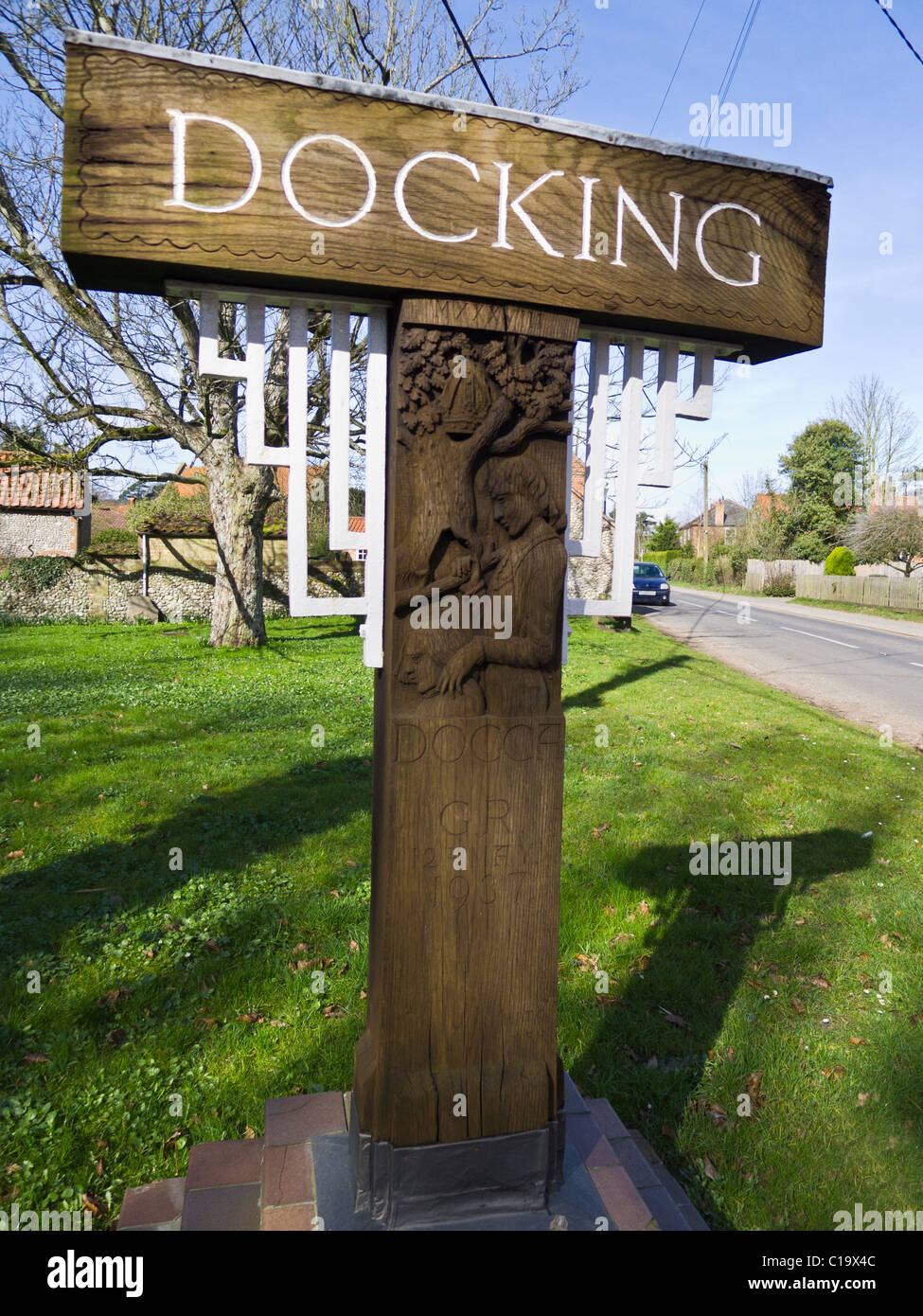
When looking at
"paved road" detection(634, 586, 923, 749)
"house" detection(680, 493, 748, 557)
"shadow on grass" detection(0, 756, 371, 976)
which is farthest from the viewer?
"house" detection(680, 493, 748, 557)

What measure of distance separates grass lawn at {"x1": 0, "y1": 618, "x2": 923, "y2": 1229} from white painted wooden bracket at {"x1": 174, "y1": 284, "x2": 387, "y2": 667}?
203 centimetres

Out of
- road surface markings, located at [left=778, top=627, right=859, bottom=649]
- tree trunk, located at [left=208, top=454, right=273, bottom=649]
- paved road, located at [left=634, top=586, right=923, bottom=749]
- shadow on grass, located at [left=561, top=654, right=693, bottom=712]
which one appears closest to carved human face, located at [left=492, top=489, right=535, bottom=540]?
shadow on grass, located at [left=561, top=654, right=693, bottom=712]

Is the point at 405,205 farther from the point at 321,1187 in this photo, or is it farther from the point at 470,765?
the point at 321,1187

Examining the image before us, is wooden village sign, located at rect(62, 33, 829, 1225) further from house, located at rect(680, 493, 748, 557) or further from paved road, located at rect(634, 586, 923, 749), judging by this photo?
house, located at rect(680, 493, 748, 557)

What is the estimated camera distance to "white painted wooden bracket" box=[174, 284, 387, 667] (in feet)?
5.60

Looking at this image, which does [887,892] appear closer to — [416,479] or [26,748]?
[416,479]

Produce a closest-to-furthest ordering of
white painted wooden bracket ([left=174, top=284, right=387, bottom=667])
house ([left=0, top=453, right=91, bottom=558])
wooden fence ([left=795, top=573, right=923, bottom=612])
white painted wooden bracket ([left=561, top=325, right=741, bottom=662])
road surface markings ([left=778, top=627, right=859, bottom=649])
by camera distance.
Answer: white painted wooden bracket ([left=174, top=284, right=387, bottom=667]), white painted wooden bracket ([left=561, top=325, right=741, bottom=662]), road surface markings ([left=778, top=627, right=859, bottom=649]), house ([left=0, top=453, right=91, bottom=558]), wooden fence ([left=795, top=573, right=923, bottom=612])

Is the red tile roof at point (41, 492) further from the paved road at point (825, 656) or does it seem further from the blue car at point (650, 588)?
the blue car at point (650, 588)

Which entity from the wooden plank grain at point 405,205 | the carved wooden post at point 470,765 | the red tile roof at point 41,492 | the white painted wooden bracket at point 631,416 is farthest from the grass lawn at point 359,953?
the red tile roof at point 41,492

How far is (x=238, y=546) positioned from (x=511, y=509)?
37.3 ft

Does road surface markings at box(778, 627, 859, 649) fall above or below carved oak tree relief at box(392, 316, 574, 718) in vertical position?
below

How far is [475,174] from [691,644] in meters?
15.7

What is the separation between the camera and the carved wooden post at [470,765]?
1.71m

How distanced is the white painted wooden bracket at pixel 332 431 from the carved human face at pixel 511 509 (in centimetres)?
30
